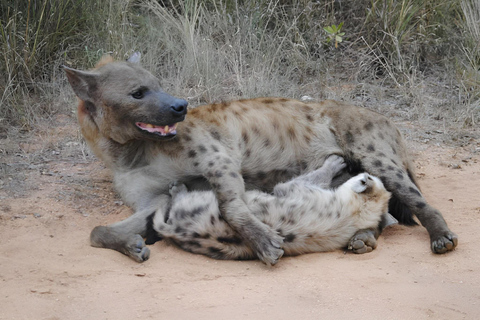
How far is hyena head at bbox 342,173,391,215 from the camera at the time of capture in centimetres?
341

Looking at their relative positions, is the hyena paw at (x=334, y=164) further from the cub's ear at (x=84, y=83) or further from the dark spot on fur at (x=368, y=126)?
the cub's ear at (x=84, y=83)

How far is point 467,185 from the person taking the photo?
414cm

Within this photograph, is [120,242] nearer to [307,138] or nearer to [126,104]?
[126,104]

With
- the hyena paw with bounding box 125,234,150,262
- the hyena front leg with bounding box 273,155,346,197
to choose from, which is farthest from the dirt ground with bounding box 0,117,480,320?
the hyena front leg with bounding box 273,155,346,197

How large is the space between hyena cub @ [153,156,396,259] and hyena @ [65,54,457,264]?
75 mm

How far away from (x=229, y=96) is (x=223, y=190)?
212 centimetres

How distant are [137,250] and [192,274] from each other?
35cm

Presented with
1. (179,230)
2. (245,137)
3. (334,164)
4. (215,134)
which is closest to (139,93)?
(215,134)

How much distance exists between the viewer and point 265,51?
232 inches

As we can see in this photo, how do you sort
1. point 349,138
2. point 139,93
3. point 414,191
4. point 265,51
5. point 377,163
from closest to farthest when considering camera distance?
1. point 139,93
2. point 414,191
3. point 377,163
4. point 349,138
5. point 265,51

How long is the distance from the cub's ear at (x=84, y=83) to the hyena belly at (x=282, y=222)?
801 millimetres

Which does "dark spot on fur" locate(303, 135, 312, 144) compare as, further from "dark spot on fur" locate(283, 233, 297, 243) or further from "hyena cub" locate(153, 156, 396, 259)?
"dark spot on fur" locate(283, 233, 297, 243)

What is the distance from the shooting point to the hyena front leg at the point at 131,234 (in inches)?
124

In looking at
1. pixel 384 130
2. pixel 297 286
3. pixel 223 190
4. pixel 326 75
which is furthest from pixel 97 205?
pixel 326 75
